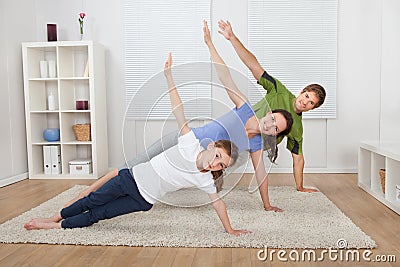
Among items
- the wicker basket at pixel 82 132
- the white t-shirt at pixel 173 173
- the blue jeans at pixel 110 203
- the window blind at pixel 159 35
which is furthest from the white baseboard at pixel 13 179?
the white t-shirt at pixel 173 173

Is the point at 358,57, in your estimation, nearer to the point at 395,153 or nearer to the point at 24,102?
the point at 395,153

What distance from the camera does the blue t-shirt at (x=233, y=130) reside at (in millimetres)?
2238

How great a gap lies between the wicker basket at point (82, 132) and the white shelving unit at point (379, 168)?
2208mm

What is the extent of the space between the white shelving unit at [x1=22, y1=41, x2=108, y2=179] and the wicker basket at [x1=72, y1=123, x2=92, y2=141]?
5 cm

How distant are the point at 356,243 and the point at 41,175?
9.13 feet

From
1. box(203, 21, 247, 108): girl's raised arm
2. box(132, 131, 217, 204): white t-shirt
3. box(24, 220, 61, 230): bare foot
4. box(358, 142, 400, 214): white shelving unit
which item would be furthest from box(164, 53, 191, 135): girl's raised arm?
box(358, 142, 400, 214): white shelving unit

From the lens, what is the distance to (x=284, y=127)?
8.55 ft

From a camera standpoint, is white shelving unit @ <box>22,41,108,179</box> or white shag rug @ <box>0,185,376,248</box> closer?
white shag rug @ <box>0,185,376,248</box>

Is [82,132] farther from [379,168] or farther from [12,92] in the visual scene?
[379,168]

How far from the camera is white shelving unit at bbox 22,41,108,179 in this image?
398 centimetres

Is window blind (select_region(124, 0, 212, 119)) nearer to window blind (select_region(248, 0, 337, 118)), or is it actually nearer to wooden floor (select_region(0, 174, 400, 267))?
window blind (select_region(248, 0, 337, 118))

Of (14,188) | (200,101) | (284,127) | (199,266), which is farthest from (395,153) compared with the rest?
(14,188)

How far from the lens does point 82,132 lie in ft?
13.5

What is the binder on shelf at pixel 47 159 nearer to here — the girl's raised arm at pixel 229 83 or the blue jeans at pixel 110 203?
the blue jeans at pixel 110 203
